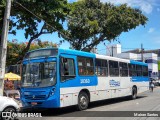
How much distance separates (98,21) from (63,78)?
1702 centimetres

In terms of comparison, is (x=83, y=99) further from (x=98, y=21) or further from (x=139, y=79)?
(x=98, y=21)

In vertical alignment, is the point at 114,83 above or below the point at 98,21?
below

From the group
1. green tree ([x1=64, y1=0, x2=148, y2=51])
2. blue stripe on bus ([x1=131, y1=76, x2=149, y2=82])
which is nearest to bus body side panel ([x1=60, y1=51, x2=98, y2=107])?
blue stripe on bus ([x1=131, y1=76, x2=149, y2=82])

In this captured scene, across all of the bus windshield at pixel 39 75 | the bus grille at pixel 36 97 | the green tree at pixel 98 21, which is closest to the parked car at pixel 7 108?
the bus grille at pixel 36 97

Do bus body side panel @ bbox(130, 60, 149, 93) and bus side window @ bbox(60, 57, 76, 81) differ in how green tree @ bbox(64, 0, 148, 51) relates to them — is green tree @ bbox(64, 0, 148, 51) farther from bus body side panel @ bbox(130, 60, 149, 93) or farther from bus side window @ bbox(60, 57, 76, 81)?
bus side window @ bbox(60, 57, 76, 81)

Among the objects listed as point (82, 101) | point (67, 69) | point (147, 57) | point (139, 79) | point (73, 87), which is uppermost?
point (147, 57)

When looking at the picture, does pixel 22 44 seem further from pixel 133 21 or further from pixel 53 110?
pixel 53 110

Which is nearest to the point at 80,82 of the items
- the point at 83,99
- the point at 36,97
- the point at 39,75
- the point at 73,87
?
the point at 73,87

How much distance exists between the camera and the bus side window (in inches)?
557

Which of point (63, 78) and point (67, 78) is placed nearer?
point (63, 78)

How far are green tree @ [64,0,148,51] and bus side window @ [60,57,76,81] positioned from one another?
14035 mm

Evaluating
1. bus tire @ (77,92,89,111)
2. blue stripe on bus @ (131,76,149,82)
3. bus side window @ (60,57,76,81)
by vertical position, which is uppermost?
bus side window @ (60,57,76,81)

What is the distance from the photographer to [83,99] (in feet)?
51.1

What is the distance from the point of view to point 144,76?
24922 mm
